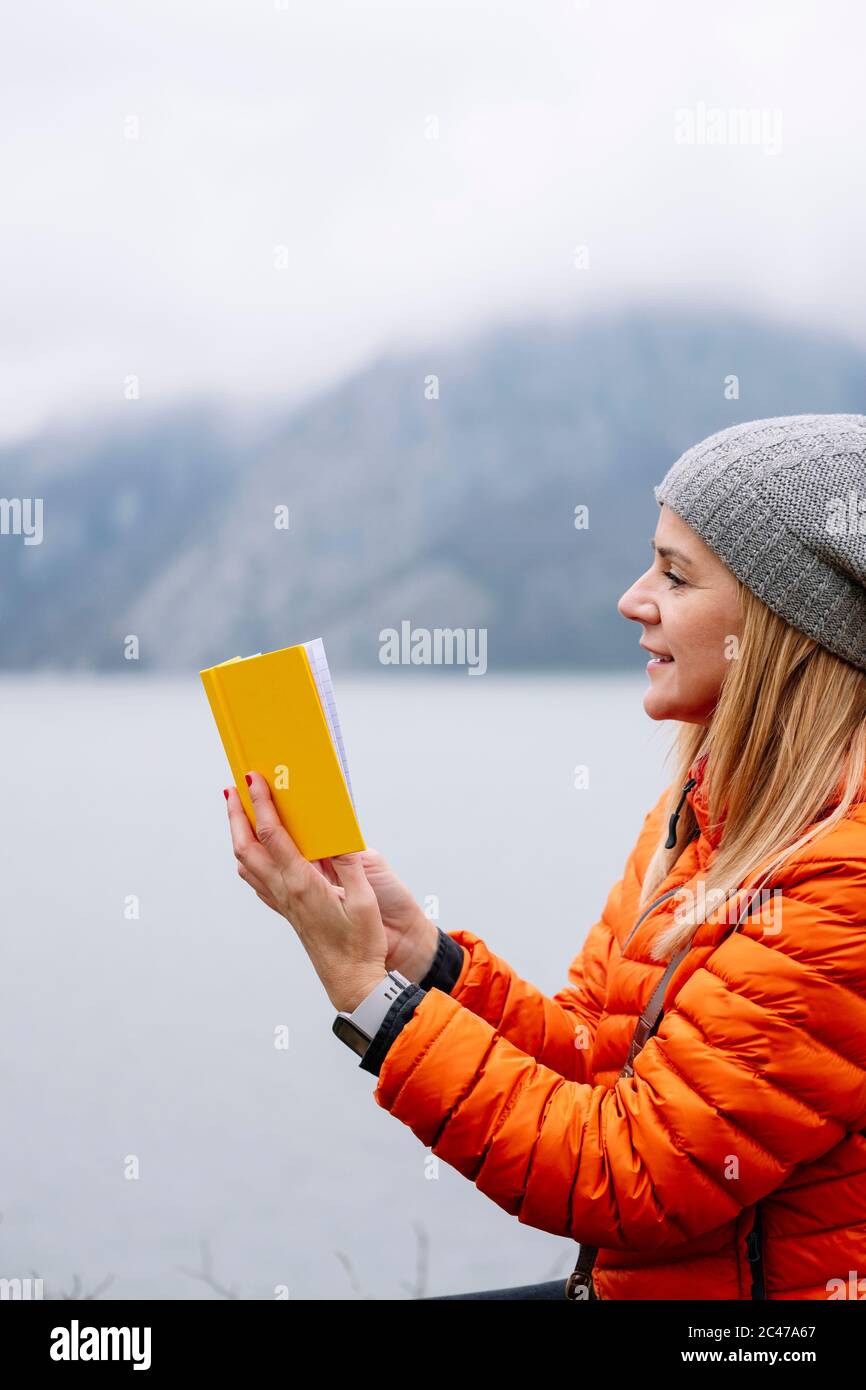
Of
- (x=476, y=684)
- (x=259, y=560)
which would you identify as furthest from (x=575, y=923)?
(x=259, y=560)

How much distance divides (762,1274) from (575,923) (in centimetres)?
186

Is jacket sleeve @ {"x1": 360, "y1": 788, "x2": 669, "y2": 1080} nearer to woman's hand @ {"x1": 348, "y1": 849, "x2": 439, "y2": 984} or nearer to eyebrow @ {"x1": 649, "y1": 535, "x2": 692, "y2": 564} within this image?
woman's hand @ {"x1": 348, "y1": 849, "x2": 439, "y2": 984}

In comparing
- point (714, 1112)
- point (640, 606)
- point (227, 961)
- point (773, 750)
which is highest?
point (640, 606)

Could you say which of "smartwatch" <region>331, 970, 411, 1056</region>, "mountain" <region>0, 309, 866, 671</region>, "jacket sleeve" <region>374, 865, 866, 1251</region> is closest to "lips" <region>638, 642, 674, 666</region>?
"jacket sleeve" <region>374, 865, 866, 1251</region>

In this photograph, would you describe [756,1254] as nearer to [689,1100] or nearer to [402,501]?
[689,1100]

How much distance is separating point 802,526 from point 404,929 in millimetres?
496

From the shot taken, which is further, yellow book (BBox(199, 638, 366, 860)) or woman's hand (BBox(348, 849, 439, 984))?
woman's hand (BBox(348, 849, 439, 984))

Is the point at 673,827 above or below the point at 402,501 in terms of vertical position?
below

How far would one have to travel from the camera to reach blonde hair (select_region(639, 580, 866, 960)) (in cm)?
83

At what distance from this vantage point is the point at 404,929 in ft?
3.45

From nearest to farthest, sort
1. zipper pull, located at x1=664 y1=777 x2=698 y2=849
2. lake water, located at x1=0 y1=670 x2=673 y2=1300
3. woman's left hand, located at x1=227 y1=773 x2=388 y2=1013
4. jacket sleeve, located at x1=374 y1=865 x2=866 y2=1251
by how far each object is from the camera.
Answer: jacket sleeve, located at x1=374 y1=865 x2=866 y2=1251
woman's left hand, located at x1=227 y1=773 x2=388 y2=1013
zipper pull, located at x1=664 y1=777 x2=698 y2=849
lake water, located at x1=0 y1=670 x2=673 y2=1300

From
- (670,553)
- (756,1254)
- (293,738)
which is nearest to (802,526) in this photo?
(670,553)
